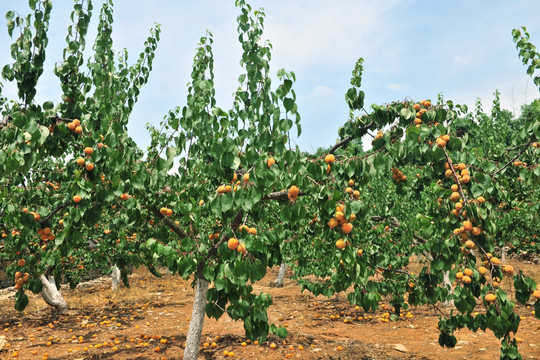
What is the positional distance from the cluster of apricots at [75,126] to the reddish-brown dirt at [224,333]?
13.0ft

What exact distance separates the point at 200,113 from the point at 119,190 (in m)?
0.90

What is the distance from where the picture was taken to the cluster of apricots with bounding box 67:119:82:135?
2934 millimetres

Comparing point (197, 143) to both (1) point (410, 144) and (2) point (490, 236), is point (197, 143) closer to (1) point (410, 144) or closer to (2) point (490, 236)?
(1) point (410, 144)

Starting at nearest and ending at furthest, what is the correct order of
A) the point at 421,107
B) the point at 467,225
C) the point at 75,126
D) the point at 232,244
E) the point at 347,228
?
the point at 232,244 < the point at 347,228 < the point at 467,225 < the point at 75,126 < the point at 421,107

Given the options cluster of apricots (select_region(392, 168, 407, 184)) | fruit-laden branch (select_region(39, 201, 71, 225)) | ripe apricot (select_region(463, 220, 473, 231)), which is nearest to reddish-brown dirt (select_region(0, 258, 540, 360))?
fruit-laden branch (select_region(39, 201, 71, 225))

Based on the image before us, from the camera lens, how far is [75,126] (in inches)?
118

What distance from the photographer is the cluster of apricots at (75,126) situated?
2.93 m

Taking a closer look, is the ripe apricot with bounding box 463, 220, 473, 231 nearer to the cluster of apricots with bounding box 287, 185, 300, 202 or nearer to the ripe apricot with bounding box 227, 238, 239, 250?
the cluster of apricots with bounding box 287, 185, 300, 202

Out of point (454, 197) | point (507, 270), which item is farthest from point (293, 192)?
point (507, 270)

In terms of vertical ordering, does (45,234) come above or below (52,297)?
above

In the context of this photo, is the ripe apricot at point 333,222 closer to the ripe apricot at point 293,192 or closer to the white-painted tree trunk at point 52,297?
the ripe apricot at point 293,192

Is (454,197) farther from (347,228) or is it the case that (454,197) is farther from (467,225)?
(347,228)

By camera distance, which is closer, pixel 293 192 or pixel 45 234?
pixel 293 192

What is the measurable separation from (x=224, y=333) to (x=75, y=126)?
203 inches
